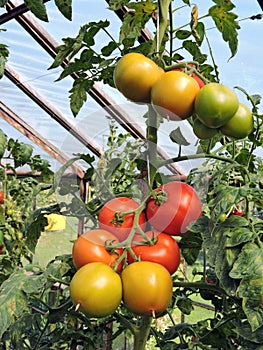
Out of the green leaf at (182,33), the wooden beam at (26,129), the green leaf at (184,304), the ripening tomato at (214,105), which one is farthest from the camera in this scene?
the wooden beam at (26,129)

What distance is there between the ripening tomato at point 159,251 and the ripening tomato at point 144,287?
0.02 metres

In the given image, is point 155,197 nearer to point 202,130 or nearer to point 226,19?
point 202,130

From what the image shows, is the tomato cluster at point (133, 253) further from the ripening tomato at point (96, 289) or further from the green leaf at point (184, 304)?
the green leaf at point (184, 304)

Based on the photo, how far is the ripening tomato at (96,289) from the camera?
1.97 ft

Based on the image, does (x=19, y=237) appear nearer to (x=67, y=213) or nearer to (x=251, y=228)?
(x=67, y=213)

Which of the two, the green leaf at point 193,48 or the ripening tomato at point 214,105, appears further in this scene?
the green leaf at point 193,48

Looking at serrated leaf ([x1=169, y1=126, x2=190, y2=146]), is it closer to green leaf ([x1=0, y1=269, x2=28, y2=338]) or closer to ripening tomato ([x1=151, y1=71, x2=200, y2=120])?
ripening tomato ([x1=151, y1=71, x2=200, y2=120])

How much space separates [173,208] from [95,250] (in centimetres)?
13

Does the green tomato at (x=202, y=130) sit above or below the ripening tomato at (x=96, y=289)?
above

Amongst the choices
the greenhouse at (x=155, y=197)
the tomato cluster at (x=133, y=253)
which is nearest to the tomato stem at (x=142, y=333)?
the greenhouse at (x=155, y=197)

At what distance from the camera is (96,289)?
0.60 meters

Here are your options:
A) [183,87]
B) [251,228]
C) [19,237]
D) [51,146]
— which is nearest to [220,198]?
[251,228]


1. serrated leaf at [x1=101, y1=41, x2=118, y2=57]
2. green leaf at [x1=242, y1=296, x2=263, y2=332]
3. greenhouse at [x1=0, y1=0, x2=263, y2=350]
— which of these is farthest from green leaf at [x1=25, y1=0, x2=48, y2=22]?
green leaf at [x1=242, y1=296, x2=263, y2=332]

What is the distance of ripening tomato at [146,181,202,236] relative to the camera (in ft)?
2.30
